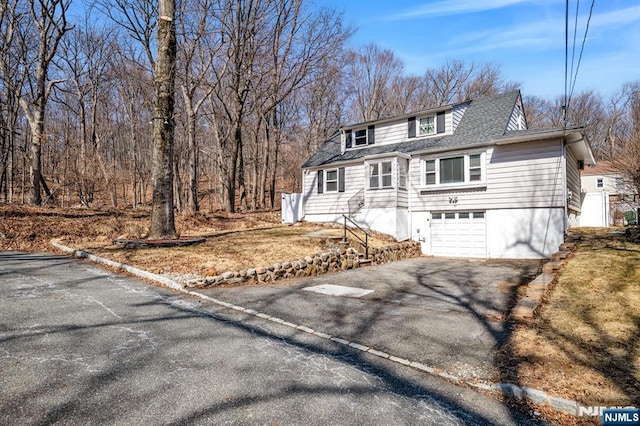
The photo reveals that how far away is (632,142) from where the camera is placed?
14.7 m

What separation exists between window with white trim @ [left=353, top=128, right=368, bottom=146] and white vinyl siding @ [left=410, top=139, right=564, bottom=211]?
543 cm

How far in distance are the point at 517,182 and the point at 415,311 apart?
10.6 metres

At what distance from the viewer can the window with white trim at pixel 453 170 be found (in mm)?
14578

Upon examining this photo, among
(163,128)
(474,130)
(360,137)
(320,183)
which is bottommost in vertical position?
(320,183)

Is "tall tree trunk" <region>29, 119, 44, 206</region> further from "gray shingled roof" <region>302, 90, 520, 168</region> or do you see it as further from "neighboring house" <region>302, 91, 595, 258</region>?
"gray shingled roof" <region>302, 90, 520, 168</region>

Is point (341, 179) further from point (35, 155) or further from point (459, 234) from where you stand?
point (35, 155)

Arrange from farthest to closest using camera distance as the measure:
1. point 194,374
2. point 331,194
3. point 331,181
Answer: point 331,181 < point 331,194 < point 194,374

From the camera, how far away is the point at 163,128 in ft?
34.5

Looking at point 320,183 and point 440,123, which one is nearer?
point 440,123

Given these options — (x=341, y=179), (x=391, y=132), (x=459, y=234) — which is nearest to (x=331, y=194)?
(x=341, y=179)

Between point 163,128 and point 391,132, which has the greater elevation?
point 391,132

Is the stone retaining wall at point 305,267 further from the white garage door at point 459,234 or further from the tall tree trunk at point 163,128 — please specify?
the tall tree trunk at point 163,128

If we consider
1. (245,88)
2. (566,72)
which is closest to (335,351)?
(566,72)

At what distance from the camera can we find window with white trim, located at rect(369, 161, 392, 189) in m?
16.2
